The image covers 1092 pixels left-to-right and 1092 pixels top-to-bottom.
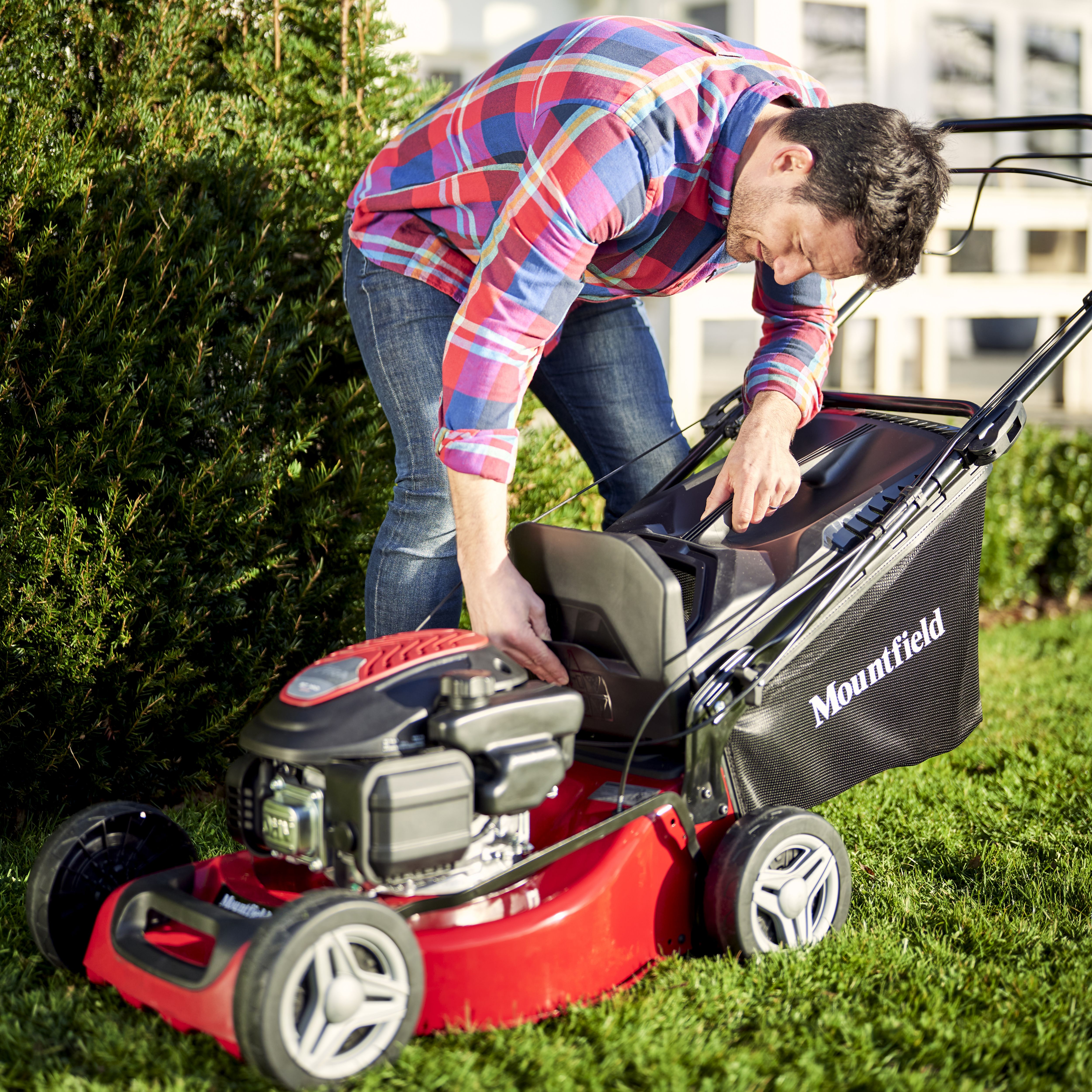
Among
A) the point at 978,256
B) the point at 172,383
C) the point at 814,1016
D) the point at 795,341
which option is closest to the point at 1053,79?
the point at 978,256

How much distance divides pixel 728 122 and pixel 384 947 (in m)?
1.29

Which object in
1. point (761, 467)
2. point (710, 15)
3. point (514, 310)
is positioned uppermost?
point (710, 15)

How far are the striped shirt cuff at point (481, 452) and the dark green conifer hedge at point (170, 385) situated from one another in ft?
2.91

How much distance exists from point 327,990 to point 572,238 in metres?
1.07

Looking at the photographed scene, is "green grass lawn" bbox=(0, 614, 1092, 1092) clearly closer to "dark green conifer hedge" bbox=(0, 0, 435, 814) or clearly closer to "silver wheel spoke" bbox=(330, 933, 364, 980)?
"silver wheel spoke" bbox=(330, 933, 364, 980)

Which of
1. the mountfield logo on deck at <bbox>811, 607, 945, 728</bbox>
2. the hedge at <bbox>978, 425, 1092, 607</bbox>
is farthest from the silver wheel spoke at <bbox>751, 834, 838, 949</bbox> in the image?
the hedge at <bbox>978, 425, 1092, 607</bbox>

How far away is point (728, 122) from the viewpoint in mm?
1836

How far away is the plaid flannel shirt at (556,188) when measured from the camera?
5.70 ft

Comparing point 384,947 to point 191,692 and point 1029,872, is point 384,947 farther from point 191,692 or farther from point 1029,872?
point 1029,872

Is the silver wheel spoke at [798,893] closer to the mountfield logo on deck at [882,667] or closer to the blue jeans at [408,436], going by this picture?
the mountfield logo on deck at [882,667]

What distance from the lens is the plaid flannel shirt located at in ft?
5.70

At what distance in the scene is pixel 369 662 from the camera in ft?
5.66

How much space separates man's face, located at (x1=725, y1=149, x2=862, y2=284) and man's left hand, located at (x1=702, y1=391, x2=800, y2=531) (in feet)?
1.00

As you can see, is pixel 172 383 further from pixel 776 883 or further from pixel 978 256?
pixel 978 256
